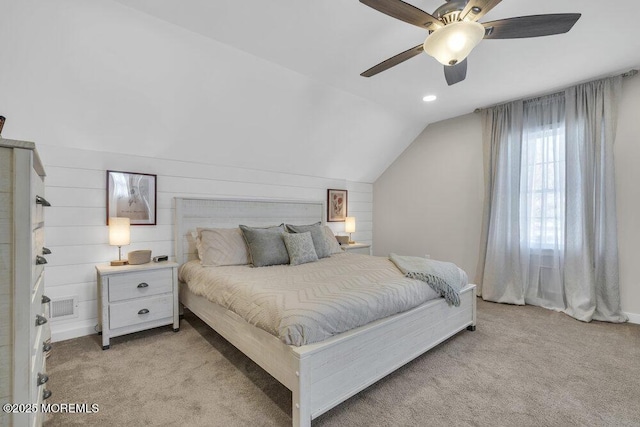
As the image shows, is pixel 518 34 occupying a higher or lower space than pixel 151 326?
higher

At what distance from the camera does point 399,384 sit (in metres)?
1.96

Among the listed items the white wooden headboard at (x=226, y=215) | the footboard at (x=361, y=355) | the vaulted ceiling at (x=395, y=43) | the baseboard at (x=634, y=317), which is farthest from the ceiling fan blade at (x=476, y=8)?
the baseboard at (x=634, y=317)

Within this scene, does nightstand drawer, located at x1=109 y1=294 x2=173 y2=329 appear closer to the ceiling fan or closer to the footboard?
the footboard

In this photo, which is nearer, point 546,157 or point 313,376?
point 313,376

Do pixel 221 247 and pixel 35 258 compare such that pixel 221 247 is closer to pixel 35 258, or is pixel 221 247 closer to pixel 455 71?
pixel 35 258

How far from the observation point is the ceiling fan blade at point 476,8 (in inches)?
58.0

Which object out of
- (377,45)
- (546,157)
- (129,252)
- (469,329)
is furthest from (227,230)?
(546,157)

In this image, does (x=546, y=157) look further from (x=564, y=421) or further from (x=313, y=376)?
(x=313, y=376)

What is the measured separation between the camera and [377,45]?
243 cm

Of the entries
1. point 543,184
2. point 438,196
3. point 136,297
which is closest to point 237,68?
point 136,297

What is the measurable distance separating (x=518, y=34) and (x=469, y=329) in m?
2.47

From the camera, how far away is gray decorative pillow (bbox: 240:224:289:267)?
9.75 feet

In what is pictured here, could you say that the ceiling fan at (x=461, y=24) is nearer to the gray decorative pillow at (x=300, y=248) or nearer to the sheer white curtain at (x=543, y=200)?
the gray decorative pillow at (x=300, y=248)

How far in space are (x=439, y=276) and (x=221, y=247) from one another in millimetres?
2100
